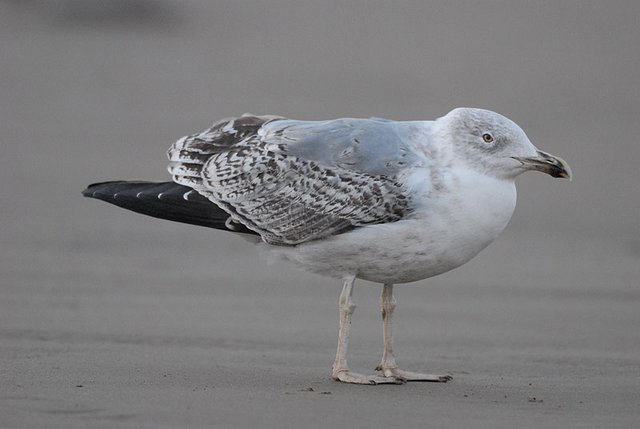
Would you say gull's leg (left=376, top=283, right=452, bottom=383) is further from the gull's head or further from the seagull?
the gull's head

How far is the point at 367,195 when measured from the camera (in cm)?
691

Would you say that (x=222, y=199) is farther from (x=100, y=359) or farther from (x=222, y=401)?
(x=222, y=401)

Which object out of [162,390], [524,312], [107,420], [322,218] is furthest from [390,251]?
[524,312]

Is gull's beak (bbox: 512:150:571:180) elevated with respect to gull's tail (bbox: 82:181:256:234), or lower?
elevated

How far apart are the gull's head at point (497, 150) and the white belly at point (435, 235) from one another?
81 mm

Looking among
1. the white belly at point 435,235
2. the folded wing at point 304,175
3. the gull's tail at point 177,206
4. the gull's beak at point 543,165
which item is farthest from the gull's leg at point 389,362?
the gull's beak at point 543,165

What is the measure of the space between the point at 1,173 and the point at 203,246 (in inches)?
124

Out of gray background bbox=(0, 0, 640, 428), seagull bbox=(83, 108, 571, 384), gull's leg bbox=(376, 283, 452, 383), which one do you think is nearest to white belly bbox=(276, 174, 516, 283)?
seagull bbox=(83, 108, 571, 384)

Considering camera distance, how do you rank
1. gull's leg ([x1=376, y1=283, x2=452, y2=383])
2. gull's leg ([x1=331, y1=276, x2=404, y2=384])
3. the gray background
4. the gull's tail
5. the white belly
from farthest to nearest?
the gull's tail, gull's leg ([x1=376, y1=283, x2=452, y2=383]), gull's leg ([x1=331, y1=276, x2=404, y2=384]), the white belly, the gray background

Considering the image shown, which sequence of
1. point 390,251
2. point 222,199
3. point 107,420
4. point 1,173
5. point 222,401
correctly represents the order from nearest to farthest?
point 107,420 < point 222,401 < point 390,251 < point 222,199 < point 1,173

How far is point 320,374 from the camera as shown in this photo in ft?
23.3

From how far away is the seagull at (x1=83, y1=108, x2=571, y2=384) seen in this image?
6.77 meters

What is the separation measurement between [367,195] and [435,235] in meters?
0.43

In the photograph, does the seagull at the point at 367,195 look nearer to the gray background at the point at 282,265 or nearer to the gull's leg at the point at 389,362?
the gull's leg at the point at 389,362
